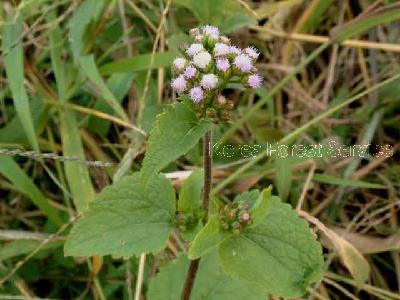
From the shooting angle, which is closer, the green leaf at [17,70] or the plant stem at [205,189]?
the plant stem at [205,189]

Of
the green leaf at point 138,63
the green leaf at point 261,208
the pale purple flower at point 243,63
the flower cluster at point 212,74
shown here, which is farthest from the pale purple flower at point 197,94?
the green leaf at point 138,63

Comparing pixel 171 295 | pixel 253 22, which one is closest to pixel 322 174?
pixel 253 22

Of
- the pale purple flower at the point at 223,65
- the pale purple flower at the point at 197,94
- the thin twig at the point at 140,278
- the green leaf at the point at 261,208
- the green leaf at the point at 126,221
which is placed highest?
the pale purple flower at the point at 223,65

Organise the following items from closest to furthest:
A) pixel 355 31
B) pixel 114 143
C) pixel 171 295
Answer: pixel 171 295 → pixel 355 31 → pixel 114 143

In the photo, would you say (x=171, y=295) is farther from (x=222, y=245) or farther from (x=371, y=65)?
(x=371, y=65)

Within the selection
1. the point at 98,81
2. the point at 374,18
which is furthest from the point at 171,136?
the point at 374,18

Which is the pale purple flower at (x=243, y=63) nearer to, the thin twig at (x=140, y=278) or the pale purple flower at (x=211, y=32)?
the pale purple flower at (x=211, y=32)

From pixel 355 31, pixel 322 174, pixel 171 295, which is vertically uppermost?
pixel 355 31
